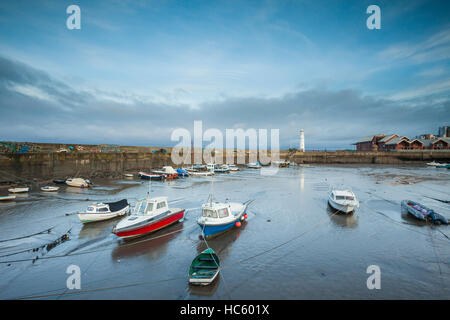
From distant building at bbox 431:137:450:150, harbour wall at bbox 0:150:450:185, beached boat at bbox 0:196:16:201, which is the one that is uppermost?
distant building at bbox 431:137:450:150

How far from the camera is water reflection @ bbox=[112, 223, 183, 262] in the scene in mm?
12719

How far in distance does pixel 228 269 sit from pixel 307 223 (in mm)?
9539

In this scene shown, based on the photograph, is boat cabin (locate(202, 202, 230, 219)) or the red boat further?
boat cabin (locate(202, 202, 230, 219))

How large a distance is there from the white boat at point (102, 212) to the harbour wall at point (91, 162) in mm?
24998

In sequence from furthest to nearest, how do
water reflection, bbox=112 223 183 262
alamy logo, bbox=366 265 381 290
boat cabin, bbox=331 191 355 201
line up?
boat cabin, bbox=331 191 355 201
water reflection, bbox=112 223 183 262
alamy logo, bbox=366 265 381 290

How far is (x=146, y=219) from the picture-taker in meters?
15.0

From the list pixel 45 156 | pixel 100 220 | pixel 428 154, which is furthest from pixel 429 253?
pixel 428 154

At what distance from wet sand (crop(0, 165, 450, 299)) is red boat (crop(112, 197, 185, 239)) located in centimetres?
60

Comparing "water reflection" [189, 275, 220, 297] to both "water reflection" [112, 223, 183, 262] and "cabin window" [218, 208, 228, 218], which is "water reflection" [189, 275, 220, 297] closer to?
"water reflection" [112, 223, 183, 262]

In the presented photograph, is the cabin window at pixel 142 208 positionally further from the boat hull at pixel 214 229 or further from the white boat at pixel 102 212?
the boat hull at pixel 214 229

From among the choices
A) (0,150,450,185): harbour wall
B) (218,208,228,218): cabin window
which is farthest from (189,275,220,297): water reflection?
(0,150,450,185): harbour wall

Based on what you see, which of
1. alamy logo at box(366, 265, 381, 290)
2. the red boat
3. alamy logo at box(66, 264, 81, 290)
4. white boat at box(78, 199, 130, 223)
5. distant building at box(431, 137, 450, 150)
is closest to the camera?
alamy logo at box(66, 264, 81, 290)

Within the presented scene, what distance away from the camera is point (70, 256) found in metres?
12.3
